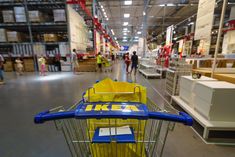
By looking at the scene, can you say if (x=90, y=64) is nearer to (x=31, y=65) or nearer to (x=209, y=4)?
(x=31, y=65)

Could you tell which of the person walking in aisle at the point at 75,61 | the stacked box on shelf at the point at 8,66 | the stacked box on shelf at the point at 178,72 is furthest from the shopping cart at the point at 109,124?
the stacked box on shelf at the point at 8,66

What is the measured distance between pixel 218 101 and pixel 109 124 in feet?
6.37

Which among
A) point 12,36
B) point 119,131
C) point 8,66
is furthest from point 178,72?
point 8,66

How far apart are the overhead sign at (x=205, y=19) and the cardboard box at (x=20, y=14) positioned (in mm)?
9528

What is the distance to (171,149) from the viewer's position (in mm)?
1784

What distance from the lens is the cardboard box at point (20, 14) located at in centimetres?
801

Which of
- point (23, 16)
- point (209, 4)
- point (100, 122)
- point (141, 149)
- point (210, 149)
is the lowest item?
point (210, 149)

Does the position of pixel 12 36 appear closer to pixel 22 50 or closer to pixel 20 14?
pixel 22 50

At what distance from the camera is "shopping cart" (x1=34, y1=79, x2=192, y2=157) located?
64cm

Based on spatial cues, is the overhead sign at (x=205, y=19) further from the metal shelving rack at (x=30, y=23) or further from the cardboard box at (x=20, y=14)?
the cardboard box at (x=20, y=14)

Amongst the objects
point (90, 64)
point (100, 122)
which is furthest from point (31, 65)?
point (100, 122)

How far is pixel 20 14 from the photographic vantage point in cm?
807

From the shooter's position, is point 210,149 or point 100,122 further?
point 210,149

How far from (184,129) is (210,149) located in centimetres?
48
